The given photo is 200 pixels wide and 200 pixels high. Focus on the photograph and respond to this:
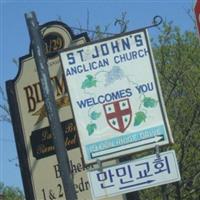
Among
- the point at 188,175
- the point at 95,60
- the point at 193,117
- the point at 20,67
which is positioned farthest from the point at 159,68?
the point at 95,60

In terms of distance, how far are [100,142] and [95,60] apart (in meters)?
0.96

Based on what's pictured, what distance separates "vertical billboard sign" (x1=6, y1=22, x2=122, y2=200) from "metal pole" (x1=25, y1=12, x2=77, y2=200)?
1346 millimetres

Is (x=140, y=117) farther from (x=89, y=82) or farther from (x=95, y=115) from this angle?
(x=89, y=82)

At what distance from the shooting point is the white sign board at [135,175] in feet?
23.7

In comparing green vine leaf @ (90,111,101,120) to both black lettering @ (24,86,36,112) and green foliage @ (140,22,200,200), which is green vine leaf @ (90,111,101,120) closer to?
black lettering @ (24,86,36,112)

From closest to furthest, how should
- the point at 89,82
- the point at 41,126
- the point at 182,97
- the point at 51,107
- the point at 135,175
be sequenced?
the point at 135,175
the point at 51,107
the point at 89,82
the point at 41,126
the point at 182,97

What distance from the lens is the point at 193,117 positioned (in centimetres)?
1725

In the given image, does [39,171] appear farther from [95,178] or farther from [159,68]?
[159,68]

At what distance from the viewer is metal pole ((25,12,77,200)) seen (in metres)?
7.40

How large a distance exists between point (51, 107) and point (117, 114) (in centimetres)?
76

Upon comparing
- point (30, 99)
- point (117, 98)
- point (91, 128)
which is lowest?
point (91, 128)

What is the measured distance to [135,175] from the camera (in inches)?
286

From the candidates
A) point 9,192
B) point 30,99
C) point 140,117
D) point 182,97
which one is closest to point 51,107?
point 140,117

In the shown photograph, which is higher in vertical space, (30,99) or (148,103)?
(30,99)
